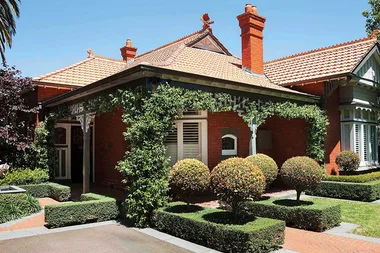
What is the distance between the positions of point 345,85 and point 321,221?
8.42 metres

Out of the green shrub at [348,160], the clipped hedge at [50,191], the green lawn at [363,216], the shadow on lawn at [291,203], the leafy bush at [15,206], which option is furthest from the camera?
the green shrub at [348,160]

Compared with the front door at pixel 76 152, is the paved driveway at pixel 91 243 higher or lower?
lower

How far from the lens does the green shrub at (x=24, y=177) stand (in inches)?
483

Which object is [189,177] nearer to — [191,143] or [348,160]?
[191,143]

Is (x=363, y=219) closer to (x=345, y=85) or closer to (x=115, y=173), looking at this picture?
(x=345, y=85)

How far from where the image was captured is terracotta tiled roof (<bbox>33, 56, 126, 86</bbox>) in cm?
1515

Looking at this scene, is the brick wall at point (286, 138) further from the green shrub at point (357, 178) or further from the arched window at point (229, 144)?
the green shrub at point (357, 178)

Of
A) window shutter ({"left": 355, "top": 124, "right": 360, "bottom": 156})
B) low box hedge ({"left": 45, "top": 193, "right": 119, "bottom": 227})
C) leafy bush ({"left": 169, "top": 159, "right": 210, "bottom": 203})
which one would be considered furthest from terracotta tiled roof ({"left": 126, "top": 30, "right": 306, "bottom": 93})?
low box hedge ({"left": 45, "top": 193, "right": 119, "bottom": 227})

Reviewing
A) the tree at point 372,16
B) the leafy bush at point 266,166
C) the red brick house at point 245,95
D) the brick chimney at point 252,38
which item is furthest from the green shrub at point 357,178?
the tree at point 372,16

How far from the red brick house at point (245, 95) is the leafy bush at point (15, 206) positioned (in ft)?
10.4

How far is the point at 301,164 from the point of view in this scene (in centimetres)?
819

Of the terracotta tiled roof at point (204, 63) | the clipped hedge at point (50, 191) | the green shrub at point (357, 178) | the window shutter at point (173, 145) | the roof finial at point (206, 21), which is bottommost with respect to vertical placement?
the clipped hedge at point (50, 191)

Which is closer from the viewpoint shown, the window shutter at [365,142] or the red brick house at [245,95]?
the red brick house at [245,95]

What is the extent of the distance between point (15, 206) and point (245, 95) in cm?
773
